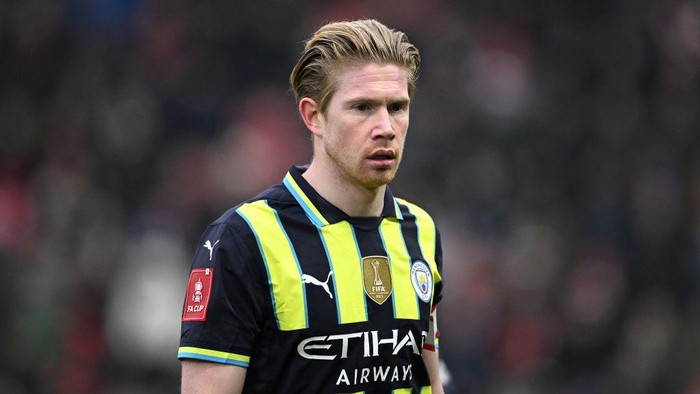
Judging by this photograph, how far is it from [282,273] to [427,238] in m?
0.64

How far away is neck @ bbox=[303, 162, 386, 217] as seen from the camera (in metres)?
3.75

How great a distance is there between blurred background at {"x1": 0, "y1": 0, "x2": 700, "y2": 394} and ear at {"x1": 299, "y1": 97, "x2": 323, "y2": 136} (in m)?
5.54

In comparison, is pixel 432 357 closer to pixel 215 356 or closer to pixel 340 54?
pixel 215 356

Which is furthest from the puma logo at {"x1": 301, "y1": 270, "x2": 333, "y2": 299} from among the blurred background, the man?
the blurred background

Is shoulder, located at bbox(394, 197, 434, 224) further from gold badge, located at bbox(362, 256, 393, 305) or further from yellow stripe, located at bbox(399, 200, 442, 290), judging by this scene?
gold badge, located at bbox(362, 256, 393, 305)

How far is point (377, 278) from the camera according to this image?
372 cm

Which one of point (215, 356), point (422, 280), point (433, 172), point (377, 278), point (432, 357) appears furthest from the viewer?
point (433, 172)

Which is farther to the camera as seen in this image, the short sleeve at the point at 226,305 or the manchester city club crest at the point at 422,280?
the manchester city club crest at the point at 422,280

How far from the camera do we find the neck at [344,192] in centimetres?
375

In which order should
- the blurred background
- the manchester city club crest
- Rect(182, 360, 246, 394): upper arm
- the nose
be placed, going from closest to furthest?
1. Rect(182, 360, 246, 394): upper arm
2. the nose
3. the manchester city club crest
4. the blurred background

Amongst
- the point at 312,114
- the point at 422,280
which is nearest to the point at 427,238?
the point at 422,280

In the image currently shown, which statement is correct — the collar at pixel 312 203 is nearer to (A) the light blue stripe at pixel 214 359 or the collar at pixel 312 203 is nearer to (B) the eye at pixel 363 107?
(B) the eye at pixel 363 107

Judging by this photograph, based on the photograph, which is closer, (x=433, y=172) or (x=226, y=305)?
(x=226, y=305)

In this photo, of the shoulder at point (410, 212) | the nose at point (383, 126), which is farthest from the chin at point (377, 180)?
the shoulder at point (410, 212)
